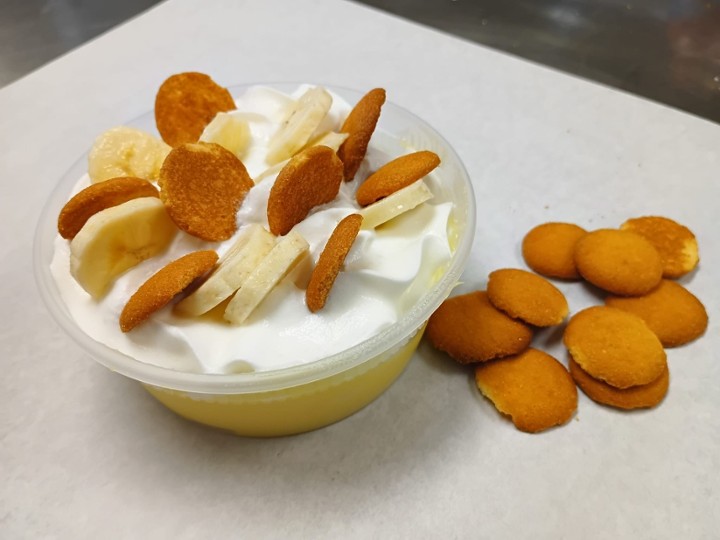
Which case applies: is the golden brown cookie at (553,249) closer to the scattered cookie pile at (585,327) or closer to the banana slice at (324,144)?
the scattered cookie pile at (585,327)

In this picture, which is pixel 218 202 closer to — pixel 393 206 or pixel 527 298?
pixel 393 206

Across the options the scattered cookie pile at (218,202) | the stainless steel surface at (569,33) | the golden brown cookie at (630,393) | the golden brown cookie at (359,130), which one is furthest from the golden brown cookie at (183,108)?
the stainless steel surface at (569,33)

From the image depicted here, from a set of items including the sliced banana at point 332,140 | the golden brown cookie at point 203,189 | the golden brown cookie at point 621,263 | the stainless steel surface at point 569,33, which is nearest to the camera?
the golden brown cookie at point 203,189

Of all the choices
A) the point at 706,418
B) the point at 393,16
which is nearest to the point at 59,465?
the point at 706,418

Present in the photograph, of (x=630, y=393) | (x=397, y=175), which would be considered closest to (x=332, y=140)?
(x=397, y=175)

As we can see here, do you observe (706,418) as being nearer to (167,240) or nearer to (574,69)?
(167,240)
